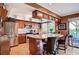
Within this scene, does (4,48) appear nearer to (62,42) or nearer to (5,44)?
(5,44)

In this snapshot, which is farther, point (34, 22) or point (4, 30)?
point (34, 22)

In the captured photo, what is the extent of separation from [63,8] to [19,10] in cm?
85

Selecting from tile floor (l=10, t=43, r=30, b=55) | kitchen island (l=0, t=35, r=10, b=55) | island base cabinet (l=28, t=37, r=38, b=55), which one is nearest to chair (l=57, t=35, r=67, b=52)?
island base cabinet (l=28, t=37, r=38, b=55)

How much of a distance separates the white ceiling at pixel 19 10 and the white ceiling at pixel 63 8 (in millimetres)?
295

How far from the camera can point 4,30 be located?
200cm

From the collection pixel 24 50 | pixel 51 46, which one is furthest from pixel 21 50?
pixel 51 46

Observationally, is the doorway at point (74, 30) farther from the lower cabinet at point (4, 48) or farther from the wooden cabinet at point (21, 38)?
the lower cabinet at point (4, 48)

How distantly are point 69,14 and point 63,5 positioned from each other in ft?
0.71

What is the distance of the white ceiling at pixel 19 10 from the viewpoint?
6.64 ft

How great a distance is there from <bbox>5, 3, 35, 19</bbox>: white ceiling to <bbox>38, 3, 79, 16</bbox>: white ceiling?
0.97 feet

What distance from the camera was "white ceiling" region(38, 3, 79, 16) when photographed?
2102 mm

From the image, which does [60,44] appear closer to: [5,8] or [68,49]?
[68,49]

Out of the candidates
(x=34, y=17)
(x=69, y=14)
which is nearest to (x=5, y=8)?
(x=34, y=17)
